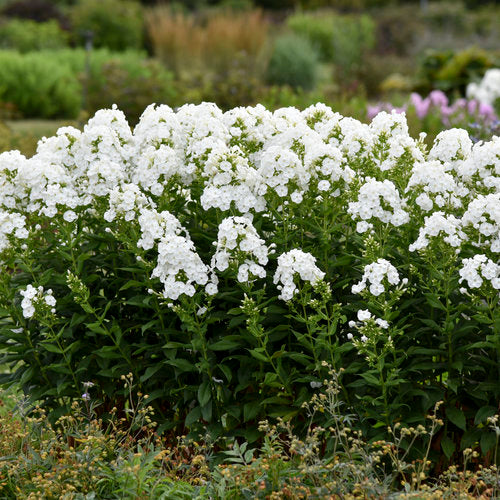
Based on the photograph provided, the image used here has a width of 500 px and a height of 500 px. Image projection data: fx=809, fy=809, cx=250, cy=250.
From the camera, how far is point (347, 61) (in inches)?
800

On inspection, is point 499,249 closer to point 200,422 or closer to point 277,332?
point 277,332

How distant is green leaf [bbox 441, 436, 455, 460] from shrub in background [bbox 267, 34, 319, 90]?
Answer: 15.2 meters

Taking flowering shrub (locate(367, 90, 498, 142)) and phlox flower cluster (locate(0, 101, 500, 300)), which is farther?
flowering shrub (locate(367, 90, 498, 142))

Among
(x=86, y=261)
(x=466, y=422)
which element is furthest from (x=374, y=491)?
(x=86, y=261)

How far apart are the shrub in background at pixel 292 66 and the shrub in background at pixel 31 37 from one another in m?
6.49

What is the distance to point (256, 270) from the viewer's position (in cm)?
356

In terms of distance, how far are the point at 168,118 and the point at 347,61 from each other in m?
16.8

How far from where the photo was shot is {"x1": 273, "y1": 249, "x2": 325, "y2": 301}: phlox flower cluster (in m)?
3.51

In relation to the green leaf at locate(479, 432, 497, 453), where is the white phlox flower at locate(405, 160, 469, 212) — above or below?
above

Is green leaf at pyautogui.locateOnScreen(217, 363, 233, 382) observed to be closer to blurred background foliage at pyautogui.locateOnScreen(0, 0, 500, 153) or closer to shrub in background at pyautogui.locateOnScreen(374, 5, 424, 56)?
blurred background foliage at pyautogui.locateOnScreen(0, 0, 500, 153)

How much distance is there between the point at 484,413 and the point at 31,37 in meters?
19.9

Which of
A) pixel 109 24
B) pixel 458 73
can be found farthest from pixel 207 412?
pixel 109 24

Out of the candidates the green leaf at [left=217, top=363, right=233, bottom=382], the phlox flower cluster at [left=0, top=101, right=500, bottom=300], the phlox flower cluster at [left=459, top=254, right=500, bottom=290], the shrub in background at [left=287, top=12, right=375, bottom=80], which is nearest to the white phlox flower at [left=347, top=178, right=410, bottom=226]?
the phlox flower cluster at [left=0, top=101, right=500, bottom=300]

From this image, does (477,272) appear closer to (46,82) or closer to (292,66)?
(46,82)
